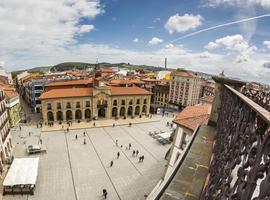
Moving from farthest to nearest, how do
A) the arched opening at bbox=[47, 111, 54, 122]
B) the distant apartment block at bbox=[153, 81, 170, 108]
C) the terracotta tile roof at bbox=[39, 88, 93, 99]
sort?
the distant apartment block at bbox=[153, 81, 170, 108] < the arched opening at bbox=[47, 111, 54, 122] < the terracotta tile roof at bbox=[39, 88, 93, 99]

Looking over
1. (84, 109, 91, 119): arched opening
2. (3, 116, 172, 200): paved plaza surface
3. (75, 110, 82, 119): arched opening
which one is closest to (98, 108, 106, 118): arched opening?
(84, 109, 91, 119): arched opening

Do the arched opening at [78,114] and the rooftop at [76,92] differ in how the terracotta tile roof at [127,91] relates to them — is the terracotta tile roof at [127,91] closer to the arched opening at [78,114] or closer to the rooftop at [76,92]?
the rooftop at [76,92]

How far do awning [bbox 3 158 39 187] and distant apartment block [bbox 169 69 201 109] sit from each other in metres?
44.9

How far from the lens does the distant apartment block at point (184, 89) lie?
55688 millimetres

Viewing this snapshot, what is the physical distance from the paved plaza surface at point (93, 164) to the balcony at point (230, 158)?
46.3ft

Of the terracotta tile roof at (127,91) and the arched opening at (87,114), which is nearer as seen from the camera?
the arched opening at (87,114)

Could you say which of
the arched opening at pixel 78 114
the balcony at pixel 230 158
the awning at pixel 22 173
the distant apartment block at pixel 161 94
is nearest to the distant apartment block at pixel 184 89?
the distant apartment block at pixel 161 94

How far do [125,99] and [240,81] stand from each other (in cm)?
3966

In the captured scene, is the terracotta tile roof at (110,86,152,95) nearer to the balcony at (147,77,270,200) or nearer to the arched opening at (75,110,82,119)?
the arched opening at (75,110,82,119)

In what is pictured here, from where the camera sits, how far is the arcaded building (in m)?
41.0

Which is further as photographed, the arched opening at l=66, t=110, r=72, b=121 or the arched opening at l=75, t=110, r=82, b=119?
the arched opening at l=75, t=110, r=82, b=119

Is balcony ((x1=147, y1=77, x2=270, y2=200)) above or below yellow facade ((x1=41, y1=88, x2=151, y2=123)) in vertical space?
above

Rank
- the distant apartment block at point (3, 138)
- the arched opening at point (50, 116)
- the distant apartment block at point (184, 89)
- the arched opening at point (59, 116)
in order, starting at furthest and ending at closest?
1. the distant apartment block at point (184, 89)
2. the arched opening at point (59, 116)
3. the arched opening at point (50, 116)
4. the distant apartment block at point (3, 138)

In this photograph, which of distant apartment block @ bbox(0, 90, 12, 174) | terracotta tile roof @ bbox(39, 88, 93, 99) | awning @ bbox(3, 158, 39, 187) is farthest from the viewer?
terracotta tile roof @ bbox(39, 88, 93, 99)
